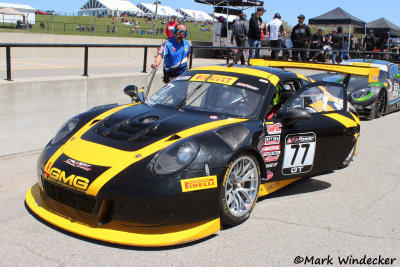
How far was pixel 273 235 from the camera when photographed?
4094mm

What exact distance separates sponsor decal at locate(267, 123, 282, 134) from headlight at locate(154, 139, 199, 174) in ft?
3.36

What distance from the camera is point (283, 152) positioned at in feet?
15.9

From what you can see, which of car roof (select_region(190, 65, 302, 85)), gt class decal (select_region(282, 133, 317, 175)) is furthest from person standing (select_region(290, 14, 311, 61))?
gt class decal (select_region(282, 133, 317, 175))

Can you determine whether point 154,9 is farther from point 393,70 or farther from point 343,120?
point 343,120

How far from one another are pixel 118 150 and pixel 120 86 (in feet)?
14.5

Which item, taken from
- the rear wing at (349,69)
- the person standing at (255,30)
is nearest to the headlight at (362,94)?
the person standing at (255,30)

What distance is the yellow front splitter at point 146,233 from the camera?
355 centimetres

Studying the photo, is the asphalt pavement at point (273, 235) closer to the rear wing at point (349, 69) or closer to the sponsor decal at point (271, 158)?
the sponsor decal at point (271, 158)

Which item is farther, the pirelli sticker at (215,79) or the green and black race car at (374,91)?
the green and black race car at (374,91)

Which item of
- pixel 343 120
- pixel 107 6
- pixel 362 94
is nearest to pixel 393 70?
pixel 362 94

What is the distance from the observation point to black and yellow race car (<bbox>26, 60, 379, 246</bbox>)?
11.8 feet

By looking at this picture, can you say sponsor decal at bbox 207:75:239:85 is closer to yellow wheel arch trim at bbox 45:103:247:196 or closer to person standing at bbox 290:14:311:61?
yellow wheel arch trim at bbox 45:103:247:196

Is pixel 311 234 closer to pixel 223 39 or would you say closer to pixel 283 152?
pixel 283 152

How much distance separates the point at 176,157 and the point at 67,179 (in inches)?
35.9
